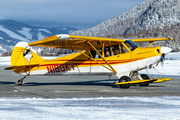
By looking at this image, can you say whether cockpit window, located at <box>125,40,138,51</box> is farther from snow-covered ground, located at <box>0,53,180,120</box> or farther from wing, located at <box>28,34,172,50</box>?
snow-covered ground, located at <box>0,53,180,120</box>

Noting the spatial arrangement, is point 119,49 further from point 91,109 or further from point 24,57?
→ point 91,109

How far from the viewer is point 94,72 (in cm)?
1295

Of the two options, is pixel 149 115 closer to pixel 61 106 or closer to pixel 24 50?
pixel 61 106

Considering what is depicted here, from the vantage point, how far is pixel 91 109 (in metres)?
7.21

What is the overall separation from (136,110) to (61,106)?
2180 millimetres

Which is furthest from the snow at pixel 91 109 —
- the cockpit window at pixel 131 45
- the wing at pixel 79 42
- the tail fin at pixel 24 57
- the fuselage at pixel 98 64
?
the tail fin at pixel 24 57

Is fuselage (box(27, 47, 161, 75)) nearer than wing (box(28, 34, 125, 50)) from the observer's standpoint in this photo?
No

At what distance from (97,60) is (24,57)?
401 cm

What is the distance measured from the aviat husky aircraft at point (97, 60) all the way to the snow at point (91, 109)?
11.0 ft

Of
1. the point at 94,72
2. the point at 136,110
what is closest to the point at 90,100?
the point at 136,110

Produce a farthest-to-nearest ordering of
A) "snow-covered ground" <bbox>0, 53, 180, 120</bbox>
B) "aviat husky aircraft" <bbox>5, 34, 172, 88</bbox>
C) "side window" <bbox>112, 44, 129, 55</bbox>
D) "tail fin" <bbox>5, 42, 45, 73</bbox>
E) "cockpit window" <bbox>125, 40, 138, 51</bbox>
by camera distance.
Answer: "tail fin" <bbox>5, 42, 45, 73</bbox> → "side window" <bbox>112, 44, 129, 55</bbox> → "cockpit window" <bbox>125, 40, 138, 51</bbox> → "aviat husky aircraft" <bbox>5, 34, 172, 88</bbox> → "snow-covered ground" <bbox>0, 53, 180, 120</bbox>

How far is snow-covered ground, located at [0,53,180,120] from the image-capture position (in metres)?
6.35

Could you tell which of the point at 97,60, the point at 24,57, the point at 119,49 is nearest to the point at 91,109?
the point at 97,60

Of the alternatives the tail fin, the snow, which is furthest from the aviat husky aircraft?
the snow
